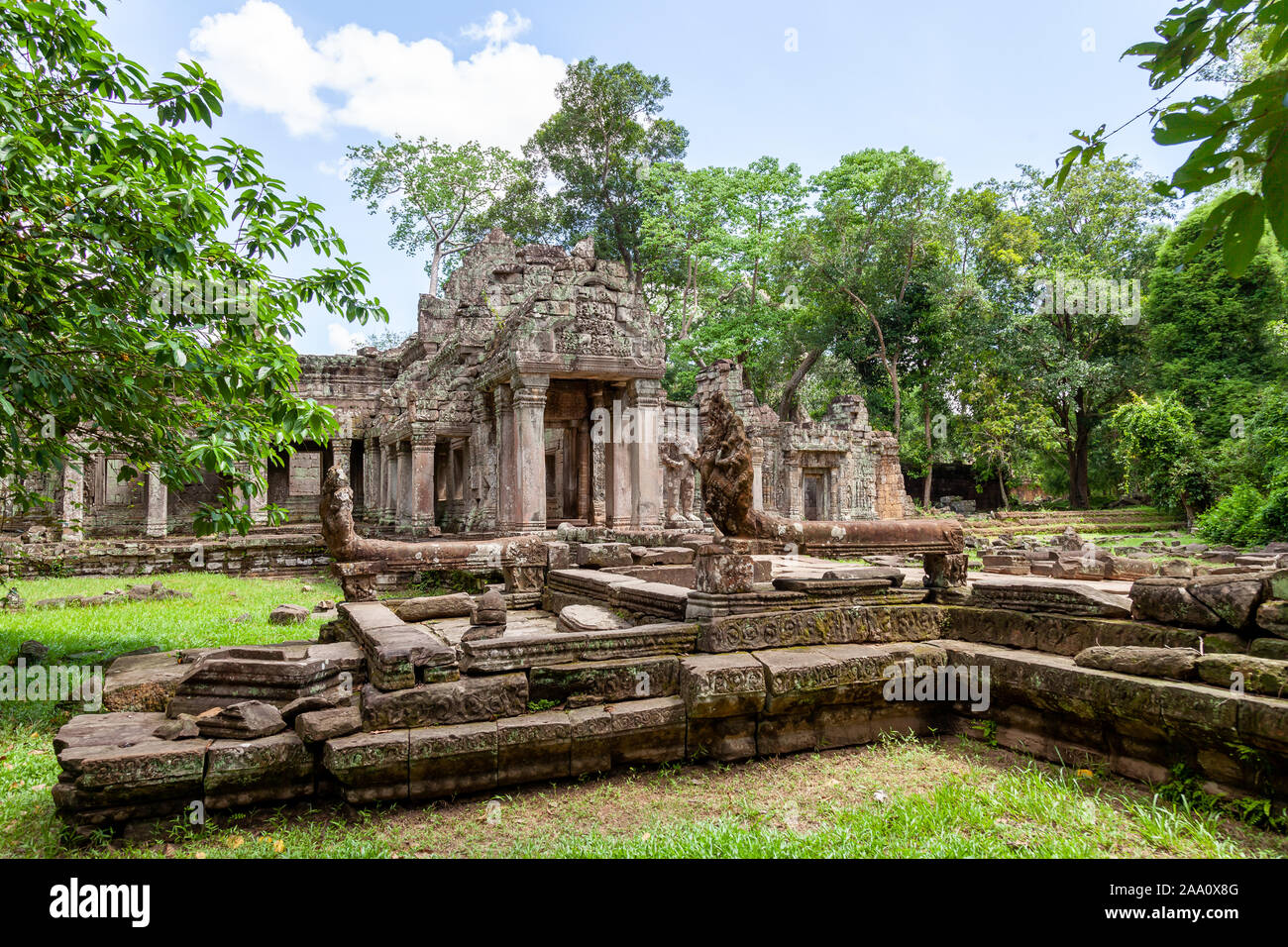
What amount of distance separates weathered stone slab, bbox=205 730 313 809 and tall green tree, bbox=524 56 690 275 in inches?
1157

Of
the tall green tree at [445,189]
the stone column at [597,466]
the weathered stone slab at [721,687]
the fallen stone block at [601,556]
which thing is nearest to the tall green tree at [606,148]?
the tall green tree at [445,189]

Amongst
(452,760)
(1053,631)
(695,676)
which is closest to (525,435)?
(695,676)

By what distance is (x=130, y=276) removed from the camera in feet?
16.1

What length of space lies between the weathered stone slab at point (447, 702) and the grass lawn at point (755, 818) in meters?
0.42

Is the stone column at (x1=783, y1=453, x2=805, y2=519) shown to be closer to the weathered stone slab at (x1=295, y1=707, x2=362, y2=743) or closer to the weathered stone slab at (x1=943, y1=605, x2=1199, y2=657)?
the weathered stone slab at (x1=943, y1=605, x2=1199, y2=657)

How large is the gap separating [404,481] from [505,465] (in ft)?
15.6

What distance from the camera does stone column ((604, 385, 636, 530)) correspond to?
485 inches

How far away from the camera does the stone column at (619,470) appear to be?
12.3 meters

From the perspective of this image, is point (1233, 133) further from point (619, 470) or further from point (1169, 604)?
point (619, 470)

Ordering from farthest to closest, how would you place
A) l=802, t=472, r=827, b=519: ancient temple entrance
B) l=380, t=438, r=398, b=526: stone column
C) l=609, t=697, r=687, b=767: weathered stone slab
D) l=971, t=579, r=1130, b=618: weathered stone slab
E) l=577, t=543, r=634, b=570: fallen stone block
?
l=802, t=472, r=827, b=519: ancient temple entrance < l=380, t=438, r=398, b=526: stone column < l=577, t=543, r=634, b=570: fallen stone block < l=971, t=579, r=1130, b=618: weathered stone slab < l=609, t=697, r=687, b=767: weathered stone slab

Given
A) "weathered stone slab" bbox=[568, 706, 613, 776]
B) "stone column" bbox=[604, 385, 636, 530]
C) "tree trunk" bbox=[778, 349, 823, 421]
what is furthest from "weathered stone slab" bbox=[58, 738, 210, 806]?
"tree trunk" bbox=[778, 349, 823, 421]

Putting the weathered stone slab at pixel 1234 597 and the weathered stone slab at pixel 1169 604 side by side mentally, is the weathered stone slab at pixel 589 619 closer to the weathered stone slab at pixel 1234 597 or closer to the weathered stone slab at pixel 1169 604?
the weathered stone slab at pixel 1169 604
